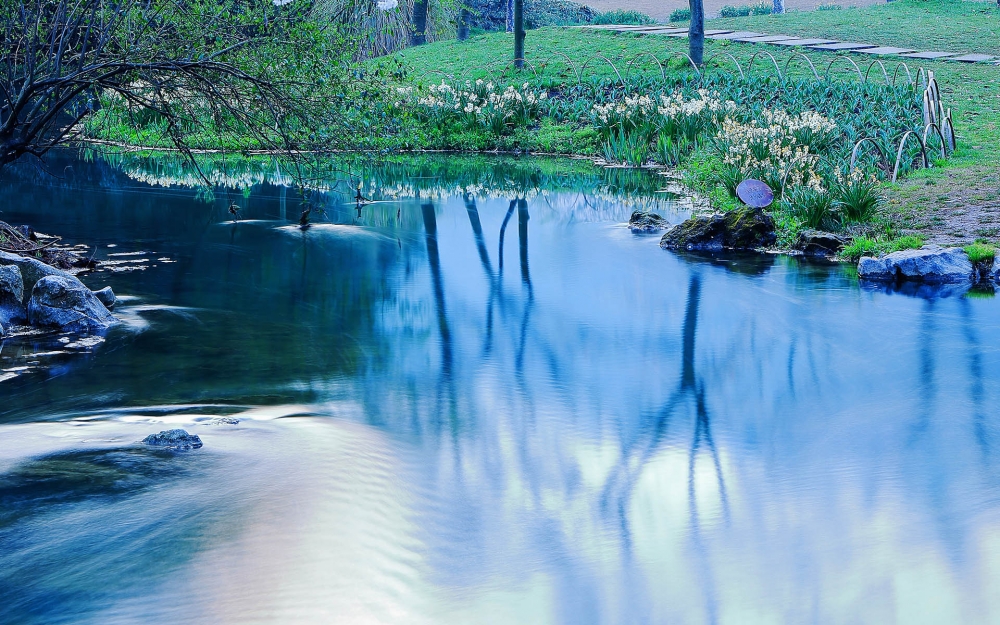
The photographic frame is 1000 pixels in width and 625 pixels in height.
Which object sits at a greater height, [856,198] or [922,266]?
[856,198]

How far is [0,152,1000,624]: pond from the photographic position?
169 inches

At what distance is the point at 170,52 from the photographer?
8.81 metres

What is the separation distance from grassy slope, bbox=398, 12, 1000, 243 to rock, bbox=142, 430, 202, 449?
529 cm

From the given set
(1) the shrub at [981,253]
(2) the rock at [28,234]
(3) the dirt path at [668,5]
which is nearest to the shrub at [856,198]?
(1) the shrub at [981,253]

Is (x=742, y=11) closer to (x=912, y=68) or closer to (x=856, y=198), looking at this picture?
(x=912, y=68)

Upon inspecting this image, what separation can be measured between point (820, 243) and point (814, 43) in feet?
76.6

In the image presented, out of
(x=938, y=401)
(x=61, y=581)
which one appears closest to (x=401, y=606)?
(x=61, y=581)

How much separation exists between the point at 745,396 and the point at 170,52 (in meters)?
5.80

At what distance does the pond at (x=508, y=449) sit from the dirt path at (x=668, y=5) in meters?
45.7

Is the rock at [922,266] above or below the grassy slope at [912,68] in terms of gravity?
below

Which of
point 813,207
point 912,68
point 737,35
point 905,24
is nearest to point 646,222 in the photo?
point 813,207

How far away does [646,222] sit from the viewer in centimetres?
1355

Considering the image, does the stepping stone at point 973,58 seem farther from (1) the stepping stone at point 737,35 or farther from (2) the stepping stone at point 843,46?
(1) the stepping stone at point 737,35

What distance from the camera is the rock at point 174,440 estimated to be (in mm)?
5613
